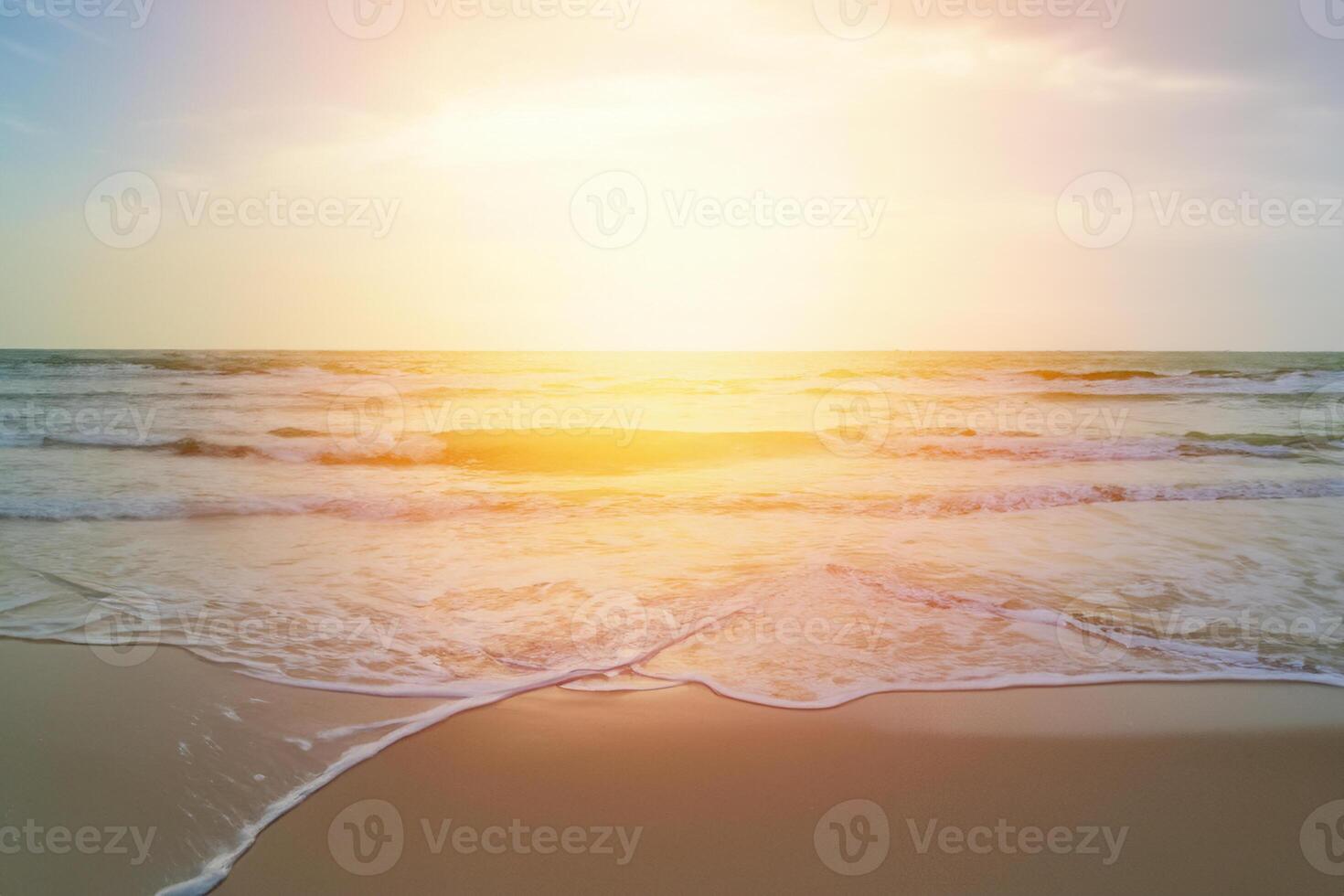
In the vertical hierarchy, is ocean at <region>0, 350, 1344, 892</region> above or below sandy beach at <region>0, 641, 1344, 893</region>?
above

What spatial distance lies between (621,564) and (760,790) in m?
3.55

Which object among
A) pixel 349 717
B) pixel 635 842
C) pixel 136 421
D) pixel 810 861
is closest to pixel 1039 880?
pixel 810 861

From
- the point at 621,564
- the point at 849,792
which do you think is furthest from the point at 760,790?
the point at 621,564

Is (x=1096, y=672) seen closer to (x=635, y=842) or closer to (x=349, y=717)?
(x=635, y=842)

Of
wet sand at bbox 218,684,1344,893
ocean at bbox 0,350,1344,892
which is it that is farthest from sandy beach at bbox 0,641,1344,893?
ocean at bbox 0,350,1344,892

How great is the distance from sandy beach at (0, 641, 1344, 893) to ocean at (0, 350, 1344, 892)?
0.67 ft

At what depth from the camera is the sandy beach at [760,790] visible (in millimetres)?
2949

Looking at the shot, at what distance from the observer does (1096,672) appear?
4641 millimetres

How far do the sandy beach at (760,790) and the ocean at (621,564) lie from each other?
20cm

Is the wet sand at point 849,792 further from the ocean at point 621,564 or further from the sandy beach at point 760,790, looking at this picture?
the ocean at point 621,564

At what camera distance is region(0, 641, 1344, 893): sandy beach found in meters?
2.95

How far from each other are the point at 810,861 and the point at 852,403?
20638mm

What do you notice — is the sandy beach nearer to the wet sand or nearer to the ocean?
the wet sand

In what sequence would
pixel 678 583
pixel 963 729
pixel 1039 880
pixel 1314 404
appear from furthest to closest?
pixel 1314 404
pixel 678 583
pixel 963 729
pixel 1039 880
